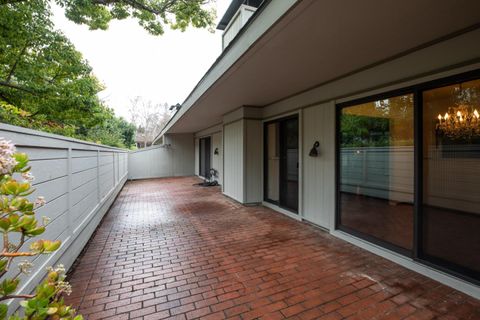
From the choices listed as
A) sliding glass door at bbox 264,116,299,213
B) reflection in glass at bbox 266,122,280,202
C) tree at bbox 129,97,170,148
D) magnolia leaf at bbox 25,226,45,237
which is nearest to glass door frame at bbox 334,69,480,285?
sliding glass door at bbox 264,116,299,213

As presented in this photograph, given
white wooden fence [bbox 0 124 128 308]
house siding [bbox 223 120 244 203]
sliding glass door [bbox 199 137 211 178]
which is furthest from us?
sliding glass door [bbox 199 137 211 178]

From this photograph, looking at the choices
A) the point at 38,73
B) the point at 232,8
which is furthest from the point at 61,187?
the point at 232,8

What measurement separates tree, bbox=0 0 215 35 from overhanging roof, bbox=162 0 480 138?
4448 millimetres

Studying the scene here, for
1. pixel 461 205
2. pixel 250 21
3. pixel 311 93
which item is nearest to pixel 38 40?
pixel 250 21

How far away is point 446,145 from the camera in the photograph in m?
2.32

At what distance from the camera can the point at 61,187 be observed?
2311mm

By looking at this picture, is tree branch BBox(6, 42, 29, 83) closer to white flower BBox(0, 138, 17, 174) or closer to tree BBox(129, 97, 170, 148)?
white flower BBox(0, 138, 17, 174)

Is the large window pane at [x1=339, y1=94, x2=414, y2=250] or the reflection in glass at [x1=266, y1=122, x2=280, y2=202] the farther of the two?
the reflection in glass at [x1=266, y1=122, x2=280, y2=202]

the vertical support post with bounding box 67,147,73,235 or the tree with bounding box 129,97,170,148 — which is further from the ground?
the tree with bounding box 129,97,170,148

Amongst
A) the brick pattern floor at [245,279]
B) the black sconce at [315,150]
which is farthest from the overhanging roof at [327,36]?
the brick pattern floor at [245,279]

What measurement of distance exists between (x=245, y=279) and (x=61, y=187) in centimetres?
207

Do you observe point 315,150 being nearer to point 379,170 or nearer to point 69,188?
point 379,170

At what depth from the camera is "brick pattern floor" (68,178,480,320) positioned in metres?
1.89

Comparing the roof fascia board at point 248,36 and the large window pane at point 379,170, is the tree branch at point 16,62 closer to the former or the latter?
the roof fascia board at point 248,36
